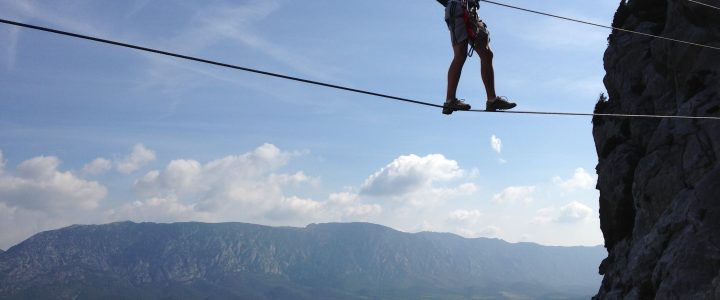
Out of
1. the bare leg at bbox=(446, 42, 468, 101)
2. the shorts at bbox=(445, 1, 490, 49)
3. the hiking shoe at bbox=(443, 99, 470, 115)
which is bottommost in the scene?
the hiking shoe at bbox=(443, 99, 470, 115)

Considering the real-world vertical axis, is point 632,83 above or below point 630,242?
above

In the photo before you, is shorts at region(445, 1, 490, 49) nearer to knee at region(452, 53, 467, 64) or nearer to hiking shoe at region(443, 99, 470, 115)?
knee at region(452, 53, 467, 64)

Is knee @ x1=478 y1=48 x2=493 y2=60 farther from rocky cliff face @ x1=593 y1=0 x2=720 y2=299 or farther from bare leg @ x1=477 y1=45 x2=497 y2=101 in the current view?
rocky cliff face @ x1=593 y1=0 x2=720 y2=299

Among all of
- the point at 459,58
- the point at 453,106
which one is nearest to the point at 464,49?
the point at 459,58

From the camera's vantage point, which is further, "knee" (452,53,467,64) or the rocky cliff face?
the rocky cliff face

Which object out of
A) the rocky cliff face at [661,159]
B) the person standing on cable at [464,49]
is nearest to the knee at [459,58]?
the person standing on cable at [464,49]

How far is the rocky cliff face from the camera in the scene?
31328 mm

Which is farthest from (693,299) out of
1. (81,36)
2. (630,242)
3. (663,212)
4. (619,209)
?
(81,36)

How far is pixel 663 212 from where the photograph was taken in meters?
37.0

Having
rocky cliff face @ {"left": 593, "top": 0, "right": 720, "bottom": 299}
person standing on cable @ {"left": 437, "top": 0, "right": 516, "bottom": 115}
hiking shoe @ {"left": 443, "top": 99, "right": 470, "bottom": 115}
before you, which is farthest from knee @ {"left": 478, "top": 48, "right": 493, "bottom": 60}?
rocky cliff face @ {"left": 593, "top": 0, "right": 720, "bottom": 299}

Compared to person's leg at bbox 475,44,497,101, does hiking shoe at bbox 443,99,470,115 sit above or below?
below

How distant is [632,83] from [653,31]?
4.94m

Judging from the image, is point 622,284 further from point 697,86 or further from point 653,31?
point 653,31

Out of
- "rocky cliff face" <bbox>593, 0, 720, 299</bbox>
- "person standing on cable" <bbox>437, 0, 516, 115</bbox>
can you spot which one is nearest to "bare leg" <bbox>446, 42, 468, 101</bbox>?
"person standing on cable" <bbox>437, 0, 516, 115</bbox>
